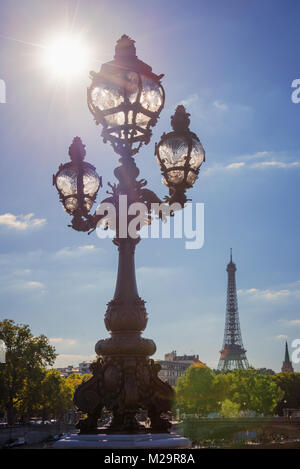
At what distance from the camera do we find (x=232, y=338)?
154875mm

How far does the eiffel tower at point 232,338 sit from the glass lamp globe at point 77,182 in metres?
148

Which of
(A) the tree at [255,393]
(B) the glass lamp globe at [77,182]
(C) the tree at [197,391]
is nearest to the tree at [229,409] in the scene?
(A) the tree at [255,393]

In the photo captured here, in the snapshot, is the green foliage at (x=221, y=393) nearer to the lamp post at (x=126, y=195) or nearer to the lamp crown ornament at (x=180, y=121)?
the lamp post at (x=126, y=195)

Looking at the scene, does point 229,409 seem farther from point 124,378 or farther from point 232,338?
point 124,378

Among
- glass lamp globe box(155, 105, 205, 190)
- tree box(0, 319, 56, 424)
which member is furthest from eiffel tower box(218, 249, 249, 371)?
glass lamp globe box(155, 105, 205, 190)

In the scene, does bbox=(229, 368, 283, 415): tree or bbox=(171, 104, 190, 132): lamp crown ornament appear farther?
bbox=(229, 368, 283, 415): tree

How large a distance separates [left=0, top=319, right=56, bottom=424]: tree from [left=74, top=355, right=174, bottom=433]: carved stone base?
182 ft

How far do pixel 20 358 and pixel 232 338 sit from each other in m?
103

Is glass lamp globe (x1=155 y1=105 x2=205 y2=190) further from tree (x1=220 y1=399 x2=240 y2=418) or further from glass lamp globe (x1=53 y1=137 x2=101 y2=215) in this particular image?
tree (x1=220 y1=399 x2=240 y2=418)

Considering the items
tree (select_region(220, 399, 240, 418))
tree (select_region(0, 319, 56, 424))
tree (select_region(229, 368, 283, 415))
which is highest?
tree (select_region(0, 319, 56, 424))

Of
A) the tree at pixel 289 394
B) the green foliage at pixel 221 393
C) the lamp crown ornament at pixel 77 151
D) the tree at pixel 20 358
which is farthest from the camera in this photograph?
the tree at pixel 289 394

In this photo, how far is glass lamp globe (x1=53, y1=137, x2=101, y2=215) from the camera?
7.36 meters

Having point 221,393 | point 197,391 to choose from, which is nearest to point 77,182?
point 197,391

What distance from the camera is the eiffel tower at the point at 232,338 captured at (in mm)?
152500
